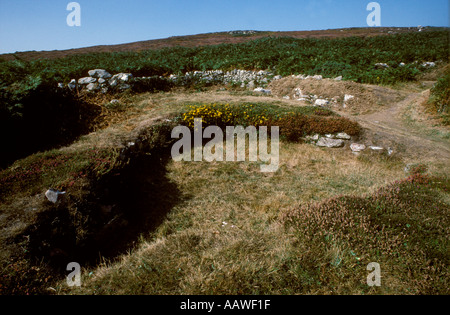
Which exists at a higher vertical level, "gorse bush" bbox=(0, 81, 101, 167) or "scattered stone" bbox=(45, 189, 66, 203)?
"gorse bush" bbox=(0, 81, 101, 167)

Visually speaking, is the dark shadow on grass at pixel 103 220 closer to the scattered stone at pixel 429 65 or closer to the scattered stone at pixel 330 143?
the scattered stone at pixel 330 143

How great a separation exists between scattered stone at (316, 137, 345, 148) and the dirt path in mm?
869

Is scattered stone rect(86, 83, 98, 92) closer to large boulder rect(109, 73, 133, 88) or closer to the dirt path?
large boulder rect(109, 73, 133, 88)

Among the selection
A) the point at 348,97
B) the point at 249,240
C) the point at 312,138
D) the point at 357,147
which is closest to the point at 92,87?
the point at 312,138

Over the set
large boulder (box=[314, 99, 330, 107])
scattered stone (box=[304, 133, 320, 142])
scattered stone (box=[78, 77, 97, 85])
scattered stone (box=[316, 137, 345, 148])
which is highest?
scattered stone (box=[78, 77, 97, 85])

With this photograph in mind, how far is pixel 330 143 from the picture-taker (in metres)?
8.30

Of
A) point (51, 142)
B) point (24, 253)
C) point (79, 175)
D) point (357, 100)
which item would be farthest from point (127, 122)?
point (357, 100)

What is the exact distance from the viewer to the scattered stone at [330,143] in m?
8.23

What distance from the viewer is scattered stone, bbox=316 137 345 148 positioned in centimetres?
823

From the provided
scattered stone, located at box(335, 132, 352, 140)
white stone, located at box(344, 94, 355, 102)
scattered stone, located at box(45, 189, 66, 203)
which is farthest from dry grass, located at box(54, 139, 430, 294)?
white stone, located at box(344, 94, 355, 102)

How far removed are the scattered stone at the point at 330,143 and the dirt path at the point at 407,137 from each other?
869mm

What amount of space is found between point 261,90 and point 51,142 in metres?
11.8

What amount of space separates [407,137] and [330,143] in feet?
10.1
